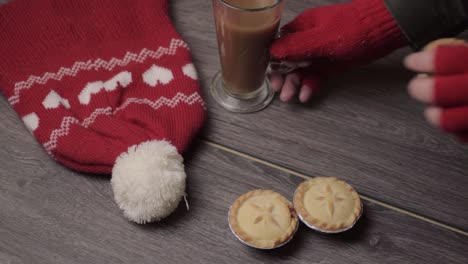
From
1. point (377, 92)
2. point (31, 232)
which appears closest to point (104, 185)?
point (31, 232)

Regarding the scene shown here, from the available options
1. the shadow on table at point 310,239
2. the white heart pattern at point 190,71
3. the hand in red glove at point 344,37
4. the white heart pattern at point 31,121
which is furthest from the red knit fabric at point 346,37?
the white heart pattern at point 31,121

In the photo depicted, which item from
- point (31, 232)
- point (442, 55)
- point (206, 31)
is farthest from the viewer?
point (206, 31)

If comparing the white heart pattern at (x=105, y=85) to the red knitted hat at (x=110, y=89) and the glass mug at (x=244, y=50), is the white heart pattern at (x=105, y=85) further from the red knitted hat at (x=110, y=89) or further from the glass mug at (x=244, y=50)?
the glass mug at (x=244, y=50)

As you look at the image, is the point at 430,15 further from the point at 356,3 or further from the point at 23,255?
the point at 23,255

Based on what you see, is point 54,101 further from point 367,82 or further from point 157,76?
point 367,82

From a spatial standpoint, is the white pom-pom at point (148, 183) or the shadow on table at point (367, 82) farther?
the shadow on table at point (367, 82)

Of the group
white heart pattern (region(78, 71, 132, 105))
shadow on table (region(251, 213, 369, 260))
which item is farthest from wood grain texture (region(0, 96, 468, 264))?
white heart pattern (region(78, 71, 132, 105))

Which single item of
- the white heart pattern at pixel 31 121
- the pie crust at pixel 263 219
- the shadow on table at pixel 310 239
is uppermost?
the white heart pattern at pixel 31 121

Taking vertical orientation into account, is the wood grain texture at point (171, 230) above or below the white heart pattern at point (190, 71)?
below
